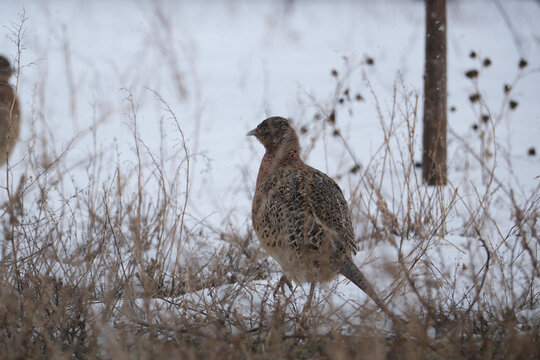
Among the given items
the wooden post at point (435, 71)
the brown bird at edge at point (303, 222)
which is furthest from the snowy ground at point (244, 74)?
the brown bird at edge at point (303, 222)

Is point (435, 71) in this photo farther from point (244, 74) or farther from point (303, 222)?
point (244, 74)

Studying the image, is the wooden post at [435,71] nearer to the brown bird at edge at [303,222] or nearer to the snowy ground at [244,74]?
the snowy ground at [244,74]

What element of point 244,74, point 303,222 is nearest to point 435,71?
point 303,222

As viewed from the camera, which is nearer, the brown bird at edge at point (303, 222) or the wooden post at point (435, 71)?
the brown bird at edge at point (303, 222)

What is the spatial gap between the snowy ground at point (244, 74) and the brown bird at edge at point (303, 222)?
1.07 m

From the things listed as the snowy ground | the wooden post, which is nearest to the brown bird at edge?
the snowy ground

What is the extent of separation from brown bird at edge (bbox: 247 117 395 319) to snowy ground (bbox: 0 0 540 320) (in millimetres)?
1069

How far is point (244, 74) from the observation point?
9.66m

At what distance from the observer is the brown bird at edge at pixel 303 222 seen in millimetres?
2875

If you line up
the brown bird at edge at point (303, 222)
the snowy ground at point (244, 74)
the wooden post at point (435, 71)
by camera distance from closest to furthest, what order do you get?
1. the brown bird at edge at point (303, 222)
2. the wooden post at point (435, 71)
3. the snowy ground at point (244, 74)

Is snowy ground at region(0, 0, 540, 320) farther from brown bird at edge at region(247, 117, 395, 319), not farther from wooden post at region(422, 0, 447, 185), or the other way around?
brown bird at edge at region(247, 117, 395, 319)

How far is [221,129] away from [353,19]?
227 inches

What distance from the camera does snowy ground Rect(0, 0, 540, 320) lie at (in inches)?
237

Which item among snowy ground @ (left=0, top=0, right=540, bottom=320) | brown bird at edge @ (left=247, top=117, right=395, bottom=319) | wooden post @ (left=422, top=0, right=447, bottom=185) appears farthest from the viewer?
snowy ground @ (left=0, top=0, right=540, bottom=320)
